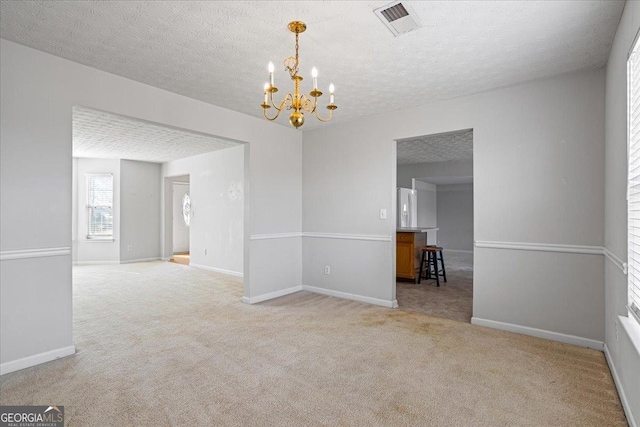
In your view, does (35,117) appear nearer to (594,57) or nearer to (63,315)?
(63,315)

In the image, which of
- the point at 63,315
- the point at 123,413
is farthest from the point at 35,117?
the point at 123,413

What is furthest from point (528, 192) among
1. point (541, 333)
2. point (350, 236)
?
point (350, 236)

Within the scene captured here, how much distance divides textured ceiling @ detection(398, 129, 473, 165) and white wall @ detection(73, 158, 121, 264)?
694 centimetres

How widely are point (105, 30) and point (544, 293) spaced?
4.47 m

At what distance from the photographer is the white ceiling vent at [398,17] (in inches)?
85.0

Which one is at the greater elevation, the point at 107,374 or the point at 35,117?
the point at 35,117

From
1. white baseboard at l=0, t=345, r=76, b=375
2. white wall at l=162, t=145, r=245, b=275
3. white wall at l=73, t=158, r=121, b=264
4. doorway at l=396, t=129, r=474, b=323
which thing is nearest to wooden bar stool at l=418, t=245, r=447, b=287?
doorway at l=396, t=129, r=474, b=323

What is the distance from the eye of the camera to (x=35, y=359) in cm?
267

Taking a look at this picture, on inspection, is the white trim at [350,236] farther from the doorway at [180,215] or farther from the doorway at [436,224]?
the doorway at [180,215]

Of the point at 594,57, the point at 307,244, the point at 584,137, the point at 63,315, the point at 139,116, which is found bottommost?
A: the point at 63,315

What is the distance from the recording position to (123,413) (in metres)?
2.03

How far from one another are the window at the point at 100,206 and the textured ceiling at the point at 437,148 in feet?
23.3

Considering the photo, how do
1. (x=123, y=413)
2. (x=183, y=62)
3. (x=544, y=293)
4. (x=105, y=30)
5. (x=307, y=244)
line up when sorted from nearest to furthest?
(x=123, y=413) → (x=105, y=30) → (x=183, y=62) → (x=544, y=293) → (x=307, y=244)

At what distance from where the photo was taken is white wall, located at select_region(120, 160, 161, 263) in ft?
26.9
